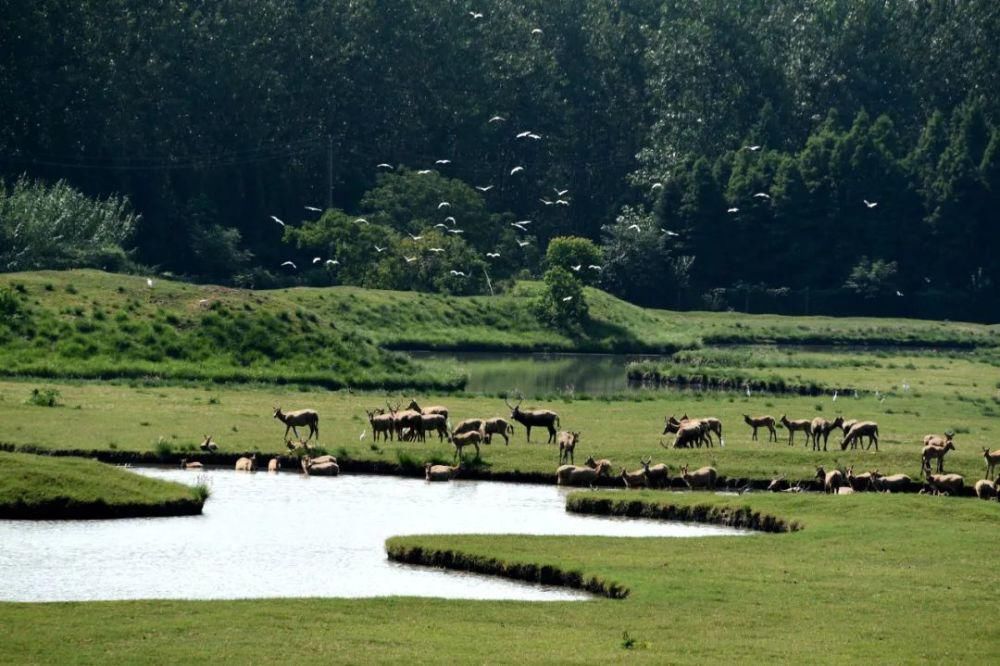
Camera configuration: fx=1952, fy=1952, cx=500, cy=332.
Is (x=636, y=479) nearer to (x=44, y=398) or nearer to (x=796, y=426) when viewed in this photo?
(x=796, y=426)

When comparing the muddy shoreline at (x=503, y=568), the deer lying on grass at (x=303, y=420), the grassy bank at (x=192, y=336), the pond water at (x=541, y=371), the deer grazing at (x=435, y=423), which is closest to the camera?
the muddy shoreline at (x=503, y=568)

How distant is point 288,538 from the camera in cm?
4409

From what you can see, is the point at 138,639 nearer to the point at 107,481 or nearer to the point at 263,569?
the point at 263,569

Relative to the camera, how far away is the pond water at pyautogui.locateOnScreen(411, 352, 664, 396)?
85.2 meters

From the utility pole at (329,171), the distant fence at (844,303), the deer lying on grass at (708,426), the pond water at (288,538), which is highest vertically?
the utility pole at (329,171)

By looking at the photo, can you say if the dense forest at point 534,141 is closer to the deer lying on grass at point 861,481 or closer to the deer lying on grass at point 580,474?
the deer lying on grass at point 580,474

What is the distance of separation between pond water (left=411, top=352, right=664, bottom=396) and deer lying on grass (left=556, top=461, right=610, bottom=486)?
1016 inches

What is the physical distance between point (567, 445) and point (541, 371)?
43.3 m

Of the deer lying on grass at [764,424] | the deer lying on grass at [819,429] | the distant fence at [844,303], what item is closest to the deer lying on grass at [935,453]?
the deer lying on grass at [819,429]

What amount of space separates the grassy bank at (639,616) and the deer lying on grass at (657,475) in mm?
9458

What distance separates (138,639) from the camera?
30734 millimetres

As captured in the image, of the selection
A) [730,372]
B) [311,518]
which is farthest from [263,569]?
[730,372]

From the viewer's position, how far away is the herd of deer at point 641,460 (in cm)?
5066

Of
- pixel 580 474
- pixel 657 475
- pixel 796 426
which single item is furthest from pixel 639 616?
pixel 796 426
